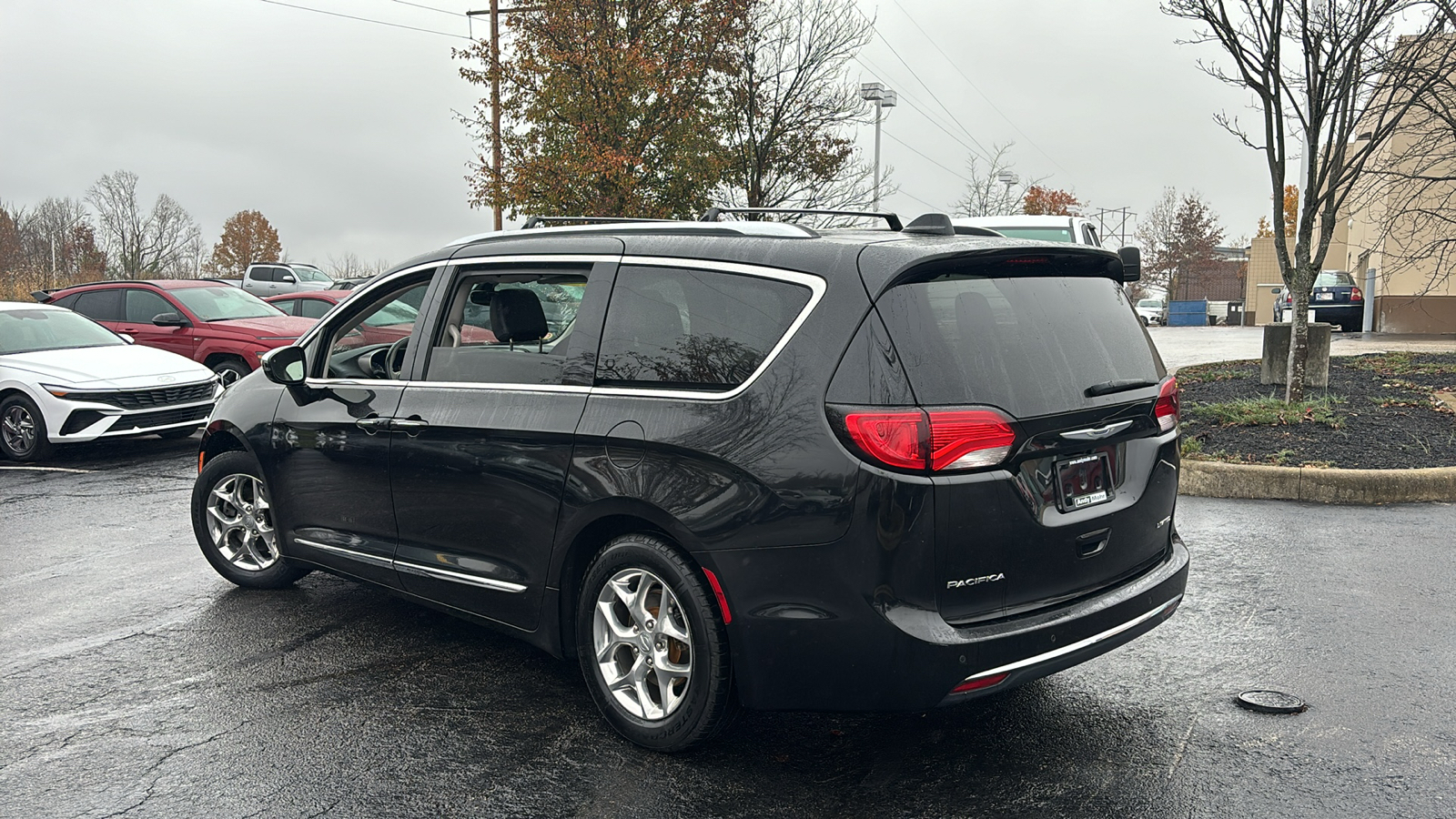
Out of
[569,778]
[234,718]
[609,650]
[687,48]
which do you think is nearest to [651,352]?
[609,650]

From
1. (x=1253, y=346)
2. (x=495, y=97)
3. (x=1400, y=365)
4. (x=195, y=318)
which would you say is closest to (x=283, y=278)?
(x=495, y=97)

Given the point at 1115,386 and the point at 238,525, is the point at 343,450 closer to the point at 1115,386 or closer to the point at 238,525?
the point at 238,525

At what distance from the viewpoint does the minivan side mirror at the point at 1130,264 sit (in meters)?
4.37

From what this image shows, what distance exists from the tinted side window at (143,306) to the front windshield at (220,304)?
256mm

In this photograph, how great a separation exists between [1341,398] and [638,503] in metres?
10.2

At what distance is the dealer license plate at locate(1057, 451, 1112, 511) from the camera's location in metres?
3.43

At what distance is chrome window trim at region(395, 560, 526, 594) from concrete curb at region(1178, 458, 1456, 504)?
5455 millimetres

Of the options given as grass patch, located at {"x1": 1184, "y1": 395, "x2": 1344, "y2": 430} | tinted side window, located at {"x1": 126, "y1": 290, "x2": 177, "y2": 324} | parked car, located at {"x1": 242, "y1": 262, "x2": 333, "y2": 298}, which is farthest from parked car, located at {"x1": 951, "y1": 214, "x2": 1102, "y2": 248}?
parked car, located at {"x1": 242, "y1": 262, "x2": 333, "y2": 298}

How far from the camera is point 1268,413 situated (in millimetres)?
10086

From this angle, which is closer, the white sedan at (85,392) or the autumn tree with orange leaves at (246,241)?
the white sedan at (85,392)

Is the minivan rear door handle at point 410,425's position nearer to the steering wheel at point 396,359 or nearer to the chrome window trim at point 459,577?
the steering wheel at point 396,359

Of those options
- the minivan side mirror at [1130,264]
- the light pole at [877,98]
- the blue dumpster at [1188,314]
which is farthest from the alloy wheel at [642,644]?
the blue dumpster at [1188,314]

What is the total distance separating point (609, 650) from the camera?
3834 mm

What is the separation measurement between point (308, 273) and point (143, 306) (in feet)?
80.1
